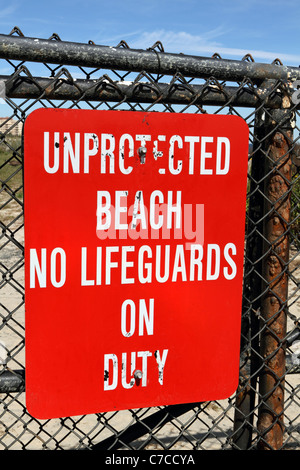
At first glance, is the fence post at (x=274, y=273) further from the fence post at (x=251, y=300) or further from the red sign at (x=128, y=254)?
the red sign at (x=128, y=254)

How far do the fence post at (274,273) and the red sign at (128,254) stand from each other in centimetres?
18

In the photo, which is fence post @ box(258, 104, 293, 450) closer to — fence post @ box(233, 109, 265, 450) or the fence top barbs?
fence post @ box(233, 109, 265, 450)

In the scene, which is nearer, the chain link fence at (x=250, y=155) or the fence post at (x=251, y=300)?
the chain link fence at (x=250, y=155)

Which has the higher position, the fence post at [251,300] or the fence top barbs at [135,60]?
the fence top barbs at [135,60]

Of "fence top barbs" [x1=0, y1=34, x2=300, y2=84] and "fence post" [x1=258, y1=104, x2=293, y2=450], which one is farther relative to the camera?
A: "fence post" [x1=258, y1=104, x2=293, y2=450]

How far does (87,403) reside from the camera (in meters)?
1.96

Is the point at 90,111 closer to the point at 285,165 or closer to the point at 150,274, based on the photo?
the point at 150,274

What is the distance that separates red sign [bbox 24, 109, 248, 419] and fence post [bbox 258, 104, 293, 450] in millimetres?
185

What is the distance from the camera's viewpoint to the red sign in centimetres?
181

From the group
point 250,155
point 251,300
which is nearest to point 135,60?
point 250,155

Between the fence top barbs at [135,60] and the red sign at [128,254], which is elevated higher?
the fence top barbs at [135,60]

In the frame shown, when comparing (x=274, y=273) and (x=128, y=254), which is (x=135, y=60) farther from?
(x=274, y=273)

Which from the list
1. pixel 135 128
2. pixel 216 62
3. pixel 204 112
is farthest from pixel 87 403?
pixel 216 62

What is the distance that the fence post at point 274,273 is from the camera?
2.19 meters
